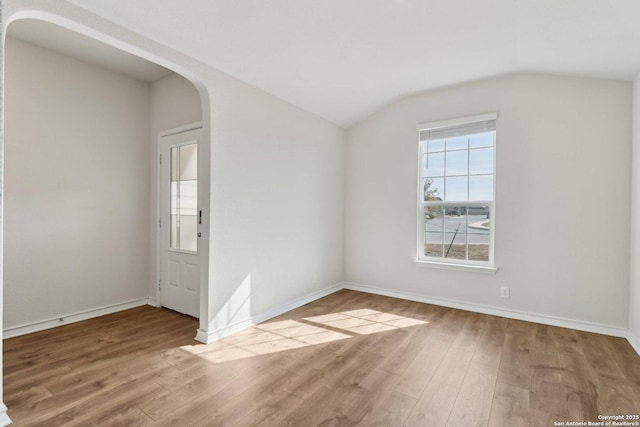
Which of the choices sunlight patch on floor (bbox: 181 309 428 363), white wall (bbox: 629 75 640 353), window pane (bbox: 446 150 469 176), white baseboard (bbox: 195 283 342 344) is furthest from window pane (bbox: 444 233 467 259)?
white baseboard (bbox: 195 283 342 344)

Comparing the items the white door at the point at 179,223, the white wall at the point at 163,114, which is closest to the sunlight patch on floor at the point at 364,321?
the white door at the point at 179,223

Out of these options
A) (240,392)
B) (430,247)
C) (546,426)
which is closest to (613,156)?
(430,247)

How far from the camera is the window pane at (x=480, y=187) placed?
12.1ft

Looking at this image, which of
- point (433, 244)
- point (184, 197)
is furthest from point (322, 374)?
point (184, 197)

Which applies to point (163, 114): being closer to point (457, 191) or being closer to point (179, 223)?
point (179, 223)

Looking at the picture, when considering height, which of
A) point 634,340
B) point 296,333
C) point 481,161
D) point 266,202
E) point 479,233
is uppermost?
point 481,161

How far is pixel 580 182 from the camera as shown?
125 inches

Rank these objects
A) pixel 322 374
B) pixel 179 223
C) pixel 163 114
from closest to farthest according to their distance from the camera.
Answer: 1. pixel 322 374
2. pixel 179 223
3. pixel 163 114

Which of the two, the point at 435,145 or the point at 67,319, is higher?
the point at 435,145

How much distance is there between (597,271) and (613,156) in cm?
117

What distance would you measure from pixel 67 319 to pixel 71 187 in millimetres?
1428

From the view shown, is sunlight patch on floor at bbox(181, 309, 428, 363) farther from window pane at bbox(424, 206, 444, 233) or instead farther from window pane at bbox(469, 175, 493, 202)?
window pane at bbox(469, 175, 493, 202)

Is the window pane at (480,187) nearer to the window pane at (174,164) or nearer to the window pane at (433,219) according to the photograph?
the window pane at (433,219)

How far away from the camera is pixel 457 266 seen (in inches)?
151
